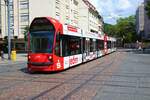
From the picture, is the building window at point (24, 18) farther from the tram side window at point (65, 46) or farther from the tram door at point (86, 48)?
the tram side window at point (65, 46)

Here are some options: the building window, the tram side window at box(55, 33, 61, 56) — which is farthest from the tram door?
the building window

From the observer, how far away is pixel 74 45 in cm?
2252

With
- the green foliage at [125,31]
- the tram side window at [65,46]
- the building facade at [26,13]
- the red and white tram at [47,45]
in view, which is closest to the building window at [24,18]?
the building facade at [26,13]

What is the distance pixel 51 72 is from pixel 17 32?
54378mm

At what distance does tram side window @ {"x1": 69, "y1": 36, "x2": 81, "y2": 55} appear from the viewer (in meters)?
21.6

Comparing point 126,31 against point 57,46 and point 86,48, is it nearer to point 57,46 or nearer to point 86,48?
point 86,48

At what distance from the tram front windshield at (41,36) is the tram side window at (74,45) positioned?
303 cm

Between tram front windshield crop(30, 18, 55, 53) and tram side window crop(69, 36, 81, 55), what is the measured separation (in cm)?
303

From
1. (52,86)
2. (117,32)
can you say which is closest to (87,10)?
(117,32)

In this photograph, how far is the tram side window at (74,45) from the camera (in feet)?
70.7

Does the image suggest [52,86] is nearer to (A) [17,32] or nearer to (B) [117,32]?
(A) [17,32]

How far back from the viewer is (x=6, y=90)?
1171 cm

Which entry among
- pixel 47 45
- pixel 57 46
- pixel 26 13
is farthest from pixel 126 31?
pixel 47 45

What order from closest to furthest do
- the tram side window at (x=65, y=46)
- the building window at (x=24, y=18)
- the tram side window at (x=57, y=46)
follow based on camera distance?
1. the tram side window at (x=57, y=46)
2. the tram side window at (x=65, y=46)
3. the building window at (x=24, y=18)
